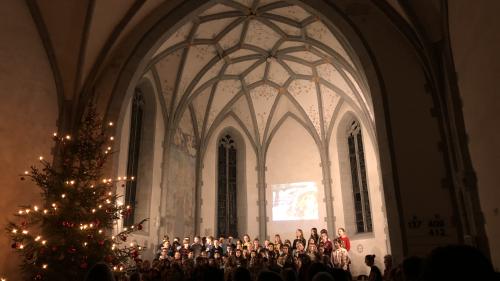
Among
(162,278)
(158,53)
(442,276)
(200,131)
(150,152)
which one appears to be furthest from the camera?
(200,131)

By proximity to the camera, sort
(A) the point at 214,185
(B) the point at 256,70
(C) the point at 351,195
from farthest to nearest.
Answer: (A) the point at 214,185 → (B) the point at 256,70 → (C) the point at 351,195

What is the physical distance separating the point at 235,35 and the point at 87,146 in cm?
743

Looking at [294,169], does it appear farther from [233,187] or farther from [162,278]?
[162,278]

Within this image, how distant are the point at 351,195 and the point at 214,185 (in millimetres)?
5470

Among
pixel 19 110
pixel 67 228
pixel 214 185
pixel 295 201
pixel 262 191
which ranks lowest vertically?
pixel 67 228

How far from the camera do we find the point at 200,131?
16.4 m

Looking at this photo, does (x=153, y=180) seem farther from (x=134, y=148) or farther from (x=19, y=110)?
(x=19, y=110)

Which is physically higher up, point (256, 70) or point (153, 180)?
point (256, 70)

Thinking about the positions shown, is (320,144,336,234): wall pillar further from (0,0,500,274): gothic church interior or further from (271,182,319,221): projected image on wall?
(271,182,319,221): projected image on wall

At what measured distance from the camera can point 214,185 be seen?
648 inches

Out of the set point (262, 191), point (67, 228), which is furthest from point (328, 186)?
point (67, 228)

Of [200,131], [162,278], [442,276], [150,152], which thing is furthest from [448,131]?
[200,131]

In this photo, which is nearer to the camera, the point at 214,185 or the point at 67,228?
the point at 67,228

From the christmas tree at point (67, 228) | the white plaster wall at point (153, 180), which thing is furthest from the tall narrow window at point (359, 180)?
the christmas tree at point (67, 228)
